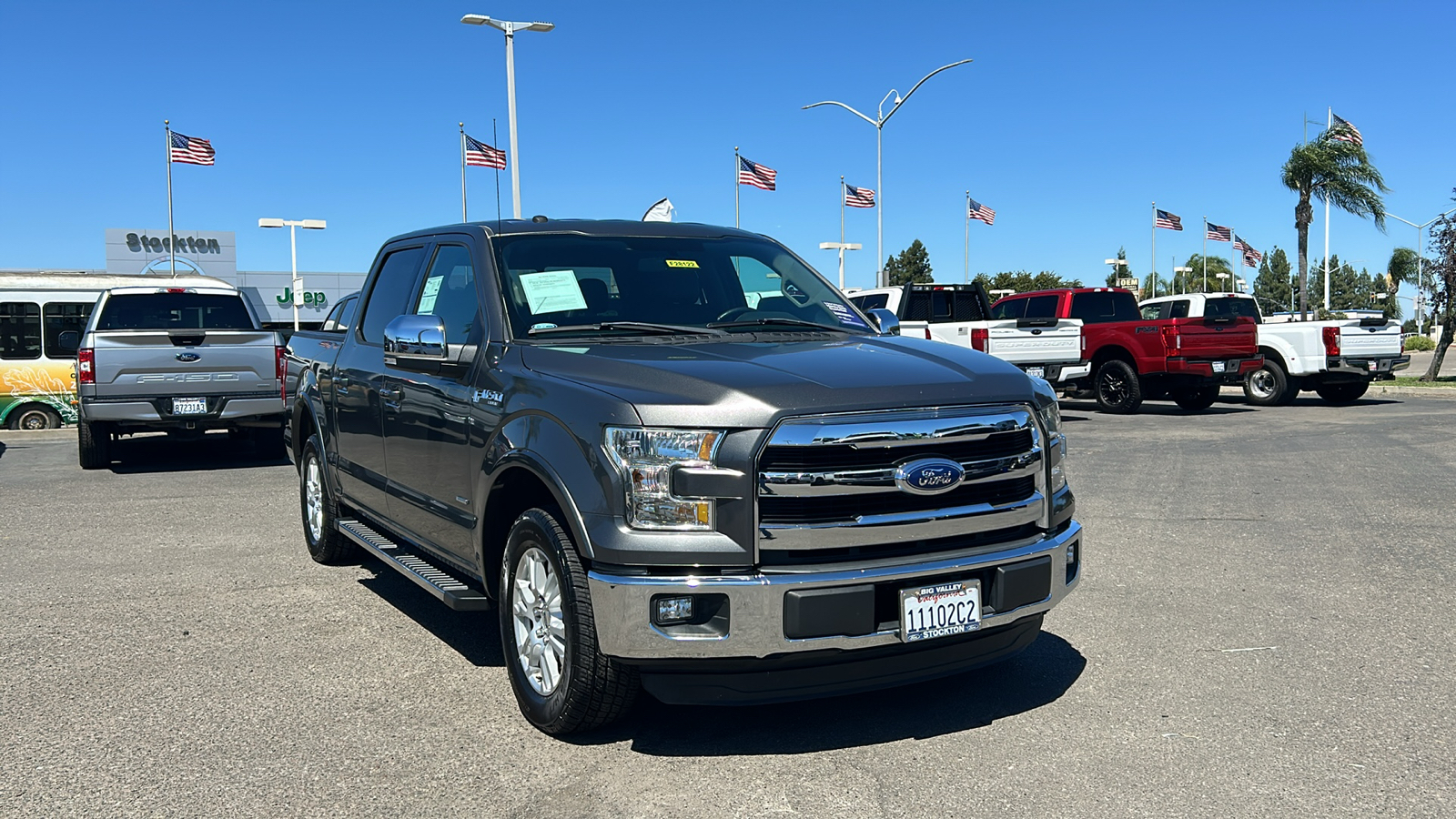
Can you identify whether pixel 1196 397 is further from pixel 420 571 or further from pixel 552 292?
pixel 420 571

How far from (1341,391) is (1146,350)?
15.2ft

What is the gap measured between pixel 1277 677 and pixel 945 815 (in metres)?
1.99

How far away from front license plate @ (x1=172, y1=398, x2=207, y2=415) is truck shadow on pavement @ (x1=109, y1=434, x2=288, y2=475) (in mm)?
850

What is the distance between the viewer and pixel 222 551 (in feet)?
24.2

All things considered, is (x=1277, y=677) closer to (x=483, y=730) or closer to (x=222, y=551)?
(x=483, y=730)

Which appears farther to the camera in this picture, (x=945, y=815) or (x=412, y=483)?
(x=412, y=483)

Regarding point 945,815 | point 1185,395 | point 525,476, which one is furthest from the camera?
point 1185,395

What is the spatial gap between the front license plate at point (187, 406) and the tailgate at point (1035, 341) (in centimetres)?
1032

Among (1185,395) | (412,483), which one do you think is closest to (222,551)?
(412,483)

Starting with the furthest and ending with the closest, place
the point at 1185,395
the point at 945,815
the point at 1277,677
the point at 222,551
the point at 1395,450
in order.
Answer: the point at 1185,395
the point at 1395,450
the point at 222,551
the point at 1277,677
the point at 945,815

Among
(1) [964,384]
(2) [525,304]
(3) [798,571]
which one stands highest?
(2) [525,304]

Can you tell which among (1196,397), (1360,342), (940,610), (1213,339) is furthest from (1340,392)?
(940,610)

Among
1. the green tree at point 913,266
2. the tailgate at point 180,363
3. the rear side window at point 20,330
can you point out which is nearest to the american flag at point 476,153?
the rear side window at point 20,330

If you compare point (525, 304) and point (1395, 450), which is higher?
point (525, 304)
